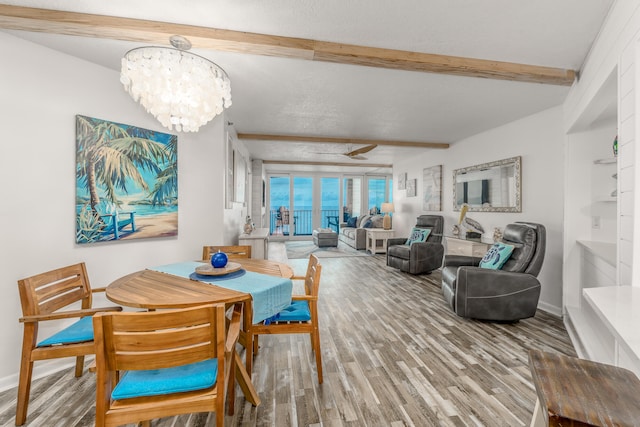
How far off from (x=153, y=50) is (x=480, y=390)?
3.00 metres

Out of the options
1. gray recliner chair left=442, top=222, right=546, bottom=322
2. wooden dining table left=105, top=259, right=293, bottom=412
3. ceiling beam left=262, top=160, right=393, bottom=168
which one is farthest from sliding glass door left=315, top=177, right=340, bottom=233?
wooden dining table left=105, top=259, right=293, bottom=412

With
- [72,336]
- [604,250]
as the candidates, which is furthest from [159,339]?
[604,250]

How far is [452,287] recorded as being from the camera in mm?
3145

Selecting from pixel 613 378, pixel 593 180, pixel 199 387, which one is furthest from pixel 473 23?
pixel 199 387

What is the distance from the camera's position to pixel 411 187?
6926mm

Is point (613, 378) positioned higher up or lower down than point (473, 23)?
lower down

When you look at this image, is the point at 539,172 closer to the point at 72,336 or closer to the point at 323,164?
the point at 72,336

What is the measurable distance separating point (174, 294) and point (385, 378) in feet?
5.11

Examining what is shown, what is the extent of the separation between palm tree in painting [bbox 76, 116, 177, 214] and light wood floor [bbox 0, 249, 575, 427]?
150cm

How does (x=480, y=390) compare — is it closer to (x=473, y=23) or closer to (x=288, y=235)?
(x=473, y=23)

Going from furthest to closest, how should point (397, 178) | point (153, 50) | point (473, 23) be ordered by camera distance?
point (397, 178)
point (473, 23)
point (153, 50)

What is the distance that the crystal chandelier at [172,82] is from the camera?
1620 millimetres

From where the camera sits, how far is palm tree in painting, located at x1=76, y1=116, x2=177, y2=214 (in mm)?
2301

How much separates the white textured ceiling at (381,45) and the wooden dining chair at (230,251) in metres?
1.66
